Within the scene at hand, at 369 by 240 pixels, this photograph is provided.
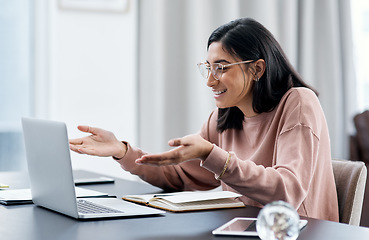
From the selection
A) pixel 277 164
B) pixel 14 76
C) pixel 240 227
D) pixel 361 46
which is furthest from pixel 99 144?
pixel 361 46

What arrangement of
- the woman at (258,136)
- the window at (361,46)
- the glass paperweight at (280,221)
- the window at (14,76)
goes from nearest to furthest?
the glass paperweight at (280,221) → the woman at (258,136) → the window at (14,76) → the window at (361,46)

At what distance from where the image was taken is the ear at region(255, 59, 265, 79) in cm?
179

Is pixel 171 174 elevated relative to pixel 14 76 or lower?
lower

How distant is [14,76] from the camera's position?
344 centimetres

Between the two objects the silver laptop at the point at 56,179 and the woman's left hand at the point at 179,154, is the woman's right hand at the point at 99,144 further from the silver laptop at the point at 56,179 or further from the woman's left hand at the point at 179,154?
the woman's left hand at the point at 179,154

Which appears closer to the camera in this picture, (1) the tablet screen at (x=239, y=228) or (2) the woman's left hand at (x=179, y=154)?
(1) the tablet screen at (x=239, y=228)

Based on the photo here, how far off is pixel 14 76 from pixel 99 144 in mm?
1926

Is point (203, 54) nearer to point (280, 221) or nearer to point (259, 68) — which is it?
point (259, 68)

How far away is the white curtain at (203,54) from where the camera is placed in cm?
368

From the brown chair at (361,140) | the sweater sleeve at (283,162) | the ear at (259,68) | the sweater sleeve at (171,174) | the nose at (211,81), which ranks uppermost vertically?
the ear at (259,68)

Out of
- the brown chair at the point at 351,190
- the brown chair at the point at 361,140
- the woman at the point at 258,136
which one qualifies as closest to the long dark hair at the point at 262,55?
the woman at the point at 258,136

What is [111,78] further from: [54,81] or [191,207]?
[191,207]

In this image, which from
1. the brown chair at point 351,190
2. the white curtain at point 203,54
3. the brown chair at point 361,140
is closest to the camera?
the brown chair at point 351,190

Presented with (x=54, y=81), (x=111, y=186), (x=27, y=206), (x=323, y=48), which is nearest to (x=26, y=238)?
(x=27, y=206)
